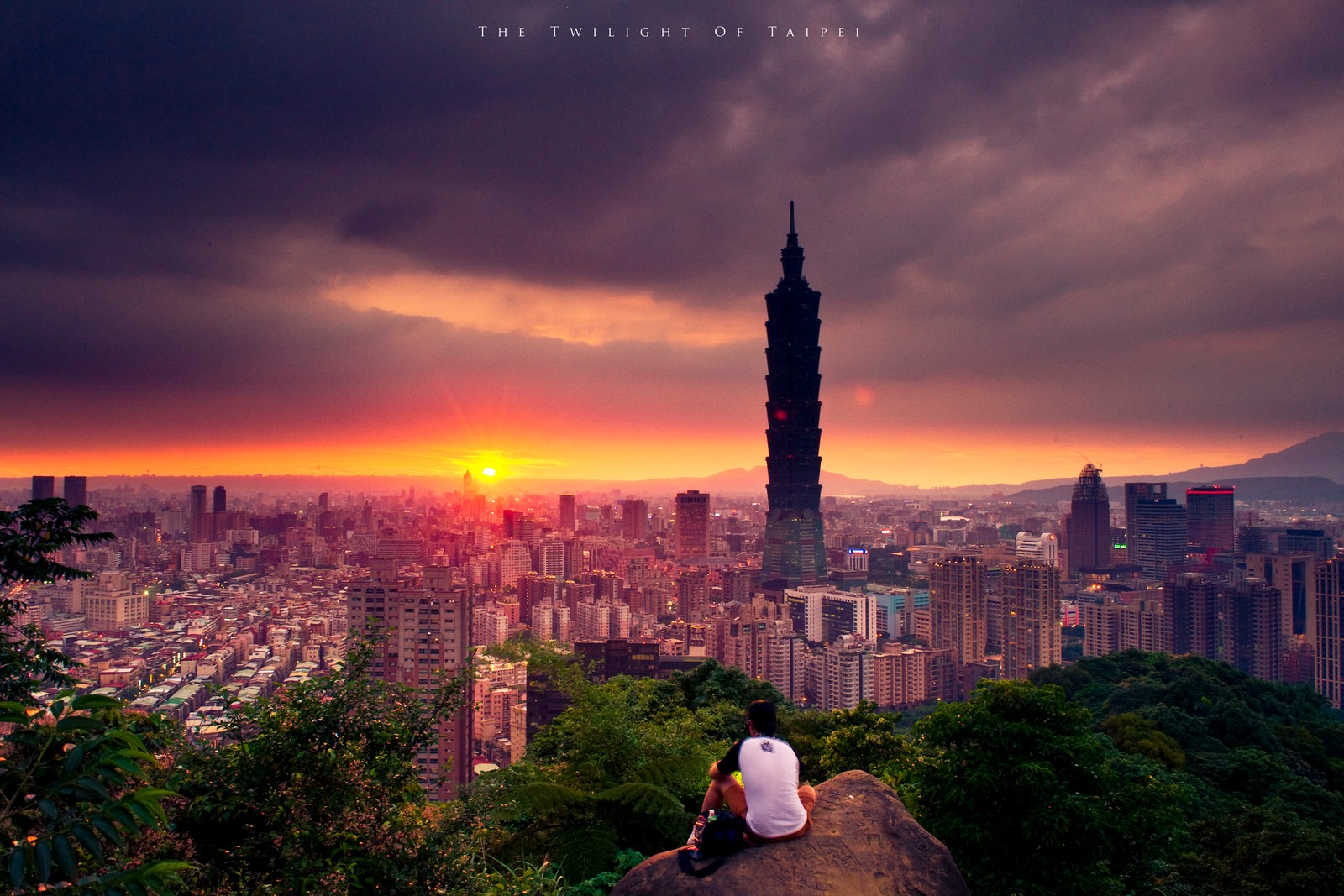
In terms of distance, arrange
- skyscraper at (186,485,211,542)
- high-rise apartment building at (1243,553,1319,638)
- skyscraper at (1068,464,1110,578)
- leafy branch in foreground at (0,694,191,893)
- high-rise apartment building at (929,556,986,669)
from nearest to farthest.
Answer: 1. leafy branch in foreground at (0,694,191,893)
2. skyscraper at (186,485,211,542)
3. high-rise apartment building at (1243,553,1319,638)
4. high-rise apartment building at (929,556,986,669)
5. skyscraper at (1068,464,1110,578)

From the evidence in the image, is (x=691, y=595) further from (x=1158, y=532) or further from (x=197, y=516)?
(x=1158, y=532)

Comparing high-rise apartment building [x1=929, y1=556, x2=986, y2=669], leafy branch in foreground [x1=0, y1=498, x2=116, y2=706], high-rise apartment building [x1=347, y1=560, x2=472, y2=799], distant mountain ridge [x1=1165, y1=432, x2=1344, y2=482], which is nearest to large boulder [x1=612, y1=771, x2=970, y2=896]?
leafy branch in foreground [x1=0, y1=498, x2=116, y2=706]

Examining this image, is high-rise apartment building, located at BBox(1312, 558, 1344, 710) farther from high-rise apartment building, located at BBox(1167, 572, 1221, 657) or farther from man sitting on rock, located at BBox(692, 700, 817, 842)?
man sitting on rock, located at BBox(692, 700, 817, 842)

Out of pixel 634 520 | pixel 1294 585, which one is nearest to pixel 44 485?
pixel 634 520

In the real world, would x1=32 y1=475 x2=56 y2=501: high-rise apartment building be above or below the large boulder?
above

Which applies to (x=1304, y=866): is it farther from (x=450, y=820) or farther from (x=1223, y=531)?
(x=1223, y=531)

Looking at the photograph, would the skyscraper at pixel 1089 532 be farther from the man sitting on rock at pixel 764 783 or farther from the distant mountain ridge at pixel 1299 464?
the man sitting on rock at pixel 764 783

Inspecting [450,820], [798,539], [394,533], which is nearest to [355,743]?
[450,820]

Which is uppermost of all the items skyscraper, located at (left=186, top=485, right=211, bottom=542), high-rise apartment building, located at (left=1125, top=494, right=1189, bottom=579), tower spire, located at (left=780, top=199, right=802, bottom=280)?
tower spire, located at (left=780, top=199, right=802, bottom=280)

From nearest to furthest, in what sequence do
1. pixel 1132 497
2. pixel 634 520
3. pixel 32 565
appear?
pixel 32 565
pixel 1132 497
pixel 634 520
